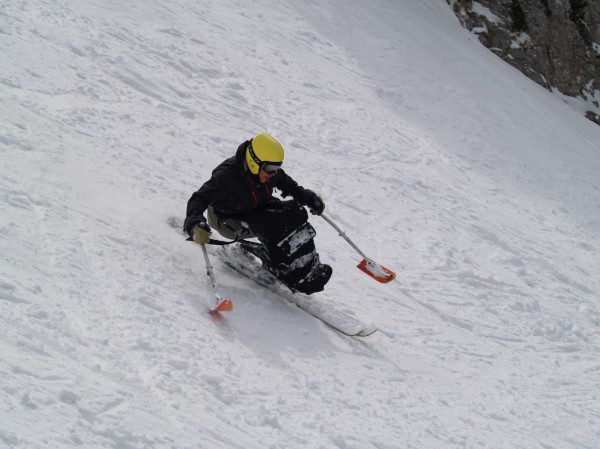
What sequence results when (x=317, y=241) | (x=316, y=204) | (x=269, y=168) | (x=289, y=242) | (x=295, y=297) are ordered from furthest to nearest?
(x=317, y=241) → (x=316, y=204) → (x=295, y=297) → (x=289, y=242) → (x=269, y=168)

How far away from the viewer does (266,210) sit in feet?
19.1

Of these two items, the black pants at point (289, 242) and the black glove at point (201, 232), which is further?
the black pants at point (289, 242)

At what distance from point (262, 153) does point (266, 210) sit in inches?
22.4

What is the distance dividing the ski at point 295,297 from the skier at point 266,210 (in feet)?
0.43

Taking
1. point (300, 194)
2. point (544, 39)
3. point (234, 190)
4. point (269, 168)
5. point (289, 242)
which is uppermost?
point (544, 39)

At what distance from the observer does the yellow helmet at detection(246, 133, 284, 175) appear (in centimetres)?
550

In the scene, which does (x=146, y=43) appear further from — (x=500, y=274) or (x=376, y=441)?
(x=376, y=441)

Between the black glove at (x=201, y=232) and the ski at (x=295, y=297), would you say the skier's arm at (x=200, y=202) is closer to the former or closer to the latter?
the black glove at (x=201, y=232)

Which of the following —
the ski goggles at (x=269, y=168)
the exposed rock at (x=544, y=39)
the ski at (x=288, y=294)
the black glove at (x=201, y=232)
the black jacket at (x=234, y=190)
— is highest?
the exposed rock at (x=544, y=39)

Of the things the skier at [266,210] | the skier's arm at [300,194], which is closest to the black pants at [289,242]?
the skier at [266,210]

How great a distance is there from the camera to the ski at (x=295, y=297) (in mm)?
5727

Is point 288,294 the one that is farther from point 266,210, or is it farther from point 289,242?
point 266,210

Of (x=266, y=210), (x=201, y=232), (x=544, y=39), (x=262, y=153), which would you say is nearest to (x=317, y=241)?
(x=266, y=210)

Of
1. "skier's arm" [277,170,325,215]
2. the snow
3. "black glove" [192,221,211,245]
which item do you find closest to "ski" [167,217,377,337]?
the snow
